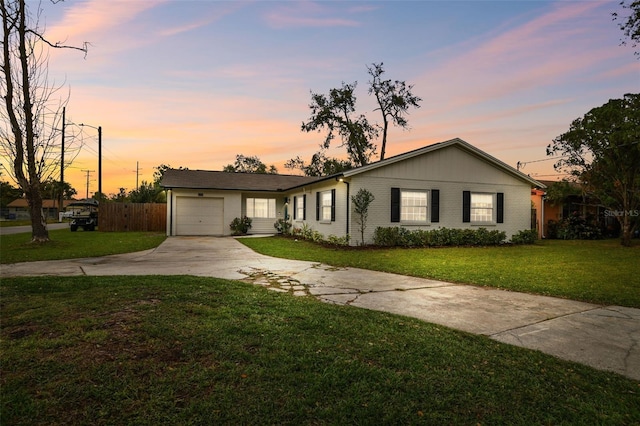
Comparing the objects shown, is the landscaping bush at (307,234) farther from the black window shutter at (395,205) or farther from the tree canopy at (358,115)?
the tree canopy at (358,115)

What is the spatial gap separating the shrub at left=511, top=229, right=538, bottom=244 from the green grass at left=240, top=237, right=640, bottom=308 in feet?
12.6

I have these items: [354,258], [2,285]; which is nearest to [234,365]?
[2,285]

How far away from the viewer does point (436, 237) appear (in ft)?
45.8

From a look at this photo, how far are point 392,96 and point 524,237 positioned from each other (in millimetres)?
16980

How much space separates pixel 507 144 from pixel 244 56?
19.1 metres

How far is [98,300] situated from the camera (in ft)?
14.4

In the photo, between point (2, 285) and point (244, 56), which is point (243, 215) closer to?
point (244, 56)

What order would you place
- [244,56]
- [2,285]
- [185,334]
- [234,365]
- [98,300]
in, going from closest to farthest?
1. [234,365]
2. [185,334]
3. [98,300]
4. [2,285]
5. [244,56]

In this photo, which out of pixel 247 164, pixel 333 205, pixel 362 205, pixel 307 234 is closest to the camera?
pixel 362 205

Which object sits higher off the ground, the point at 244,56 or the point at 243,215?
the point at 244,56

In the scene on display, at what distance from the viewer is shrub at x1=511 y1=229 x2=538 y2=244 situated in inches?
619

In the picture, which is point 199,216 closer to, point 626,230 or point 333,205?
point 333,205

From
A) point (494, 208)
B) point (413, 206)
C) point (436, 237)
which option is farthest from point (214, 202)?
point (494, 208)

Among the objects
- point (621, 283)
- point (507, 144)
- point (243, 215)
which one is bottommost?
point (621, 283)
